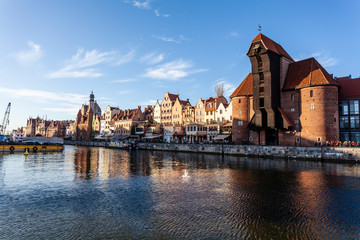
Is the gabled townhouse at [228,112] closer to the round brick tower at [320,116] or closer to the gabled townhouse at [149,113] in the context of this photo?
the round brick tower at [320,116]

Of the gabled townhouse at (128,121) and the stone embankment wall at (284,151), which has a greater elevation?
the gabled townhouse at (128,121)

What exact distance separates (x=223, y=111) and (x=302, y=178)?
44.2 m

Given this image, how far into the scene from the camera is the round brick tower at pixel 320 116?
43.1 meters

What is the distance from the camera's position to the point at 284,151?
43.2 meters

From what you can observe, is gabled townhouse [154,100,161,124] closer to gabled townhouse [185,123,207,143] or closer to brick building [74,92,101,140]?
gabled townhouse [185,123,207,143]

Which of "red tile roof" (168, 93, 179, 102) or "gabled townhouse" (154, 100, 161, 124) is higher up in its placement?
"red tile roof" (168, 93, 179, 102)

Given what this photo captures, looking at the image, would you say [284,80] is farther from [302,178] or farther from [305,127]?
[302,178]

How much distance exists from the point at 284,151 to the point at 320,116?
8999 millimetres

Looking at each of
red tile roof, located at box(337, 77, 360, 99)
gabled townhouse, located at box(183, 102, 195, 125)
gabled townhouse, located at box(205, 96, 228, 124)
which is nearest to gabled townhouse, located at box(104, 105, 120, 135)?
gabled townhouse, located at box(183, 102, 195, 125)

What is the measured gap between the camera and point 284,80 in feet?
165

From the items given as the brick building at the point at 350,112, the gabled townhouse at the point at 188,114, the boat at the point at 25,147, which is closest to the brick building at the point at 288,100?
the brick building at the point at 350,112

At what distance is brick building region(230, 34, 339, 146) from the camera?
43688 millimetres

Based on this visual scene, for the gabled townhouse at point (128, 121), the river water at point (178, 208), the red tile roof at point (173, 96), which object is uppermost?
the red tile roof at point (173, 96)

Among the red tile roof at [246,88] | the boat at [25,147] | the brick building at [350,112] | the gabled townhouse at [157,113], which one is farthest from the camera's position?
the gabled townhouse at [157,113]
